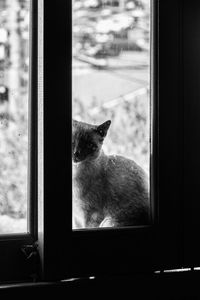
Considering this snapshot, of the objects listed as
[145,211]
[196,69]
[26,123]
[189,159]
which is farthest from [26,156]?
[196,69]

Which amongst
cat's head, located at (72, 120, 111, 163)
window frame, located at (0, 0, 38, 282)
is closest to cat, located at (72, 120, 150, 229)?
cat's head, located at (72, 120, 111, 163)

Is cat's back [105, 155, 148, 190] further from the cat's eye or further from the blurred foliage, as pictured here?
the blurred foliage

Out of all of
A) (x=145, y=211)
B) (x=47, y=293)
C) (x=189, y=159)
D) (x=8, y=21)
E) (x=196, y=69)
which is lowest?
(x=47, y=293)

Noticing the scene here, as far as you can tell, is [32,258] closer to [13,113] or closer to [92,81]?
[13,113]

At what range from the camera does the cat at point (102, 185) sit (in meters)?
1.58

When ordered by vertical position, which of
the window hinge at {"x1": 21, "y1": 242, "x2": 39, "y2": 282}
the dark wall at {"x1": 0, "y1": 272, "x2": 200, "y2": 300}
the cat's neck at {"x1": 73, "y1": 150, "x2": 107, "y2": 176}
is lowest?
the dark wall at {"x1": 0, "y1": 272, "x2": 200, "y2": 300}

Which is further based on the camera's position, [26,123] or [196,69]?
[196,69]

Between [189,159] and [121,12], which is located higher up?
[121,12]

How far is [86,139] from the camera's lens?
161 cm

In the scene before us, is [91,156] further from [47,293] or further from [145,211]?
[47,293]

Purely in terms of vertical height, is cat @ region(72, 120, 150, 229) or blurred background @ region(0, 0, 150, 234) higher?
blurred background @ region(0, 0, 150, 234)

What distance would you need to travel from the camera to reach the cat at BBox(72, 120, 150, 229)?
158 centimetres

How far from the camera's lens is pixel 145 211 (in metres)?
1.67

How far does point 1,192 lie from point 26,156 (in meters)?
0.14
